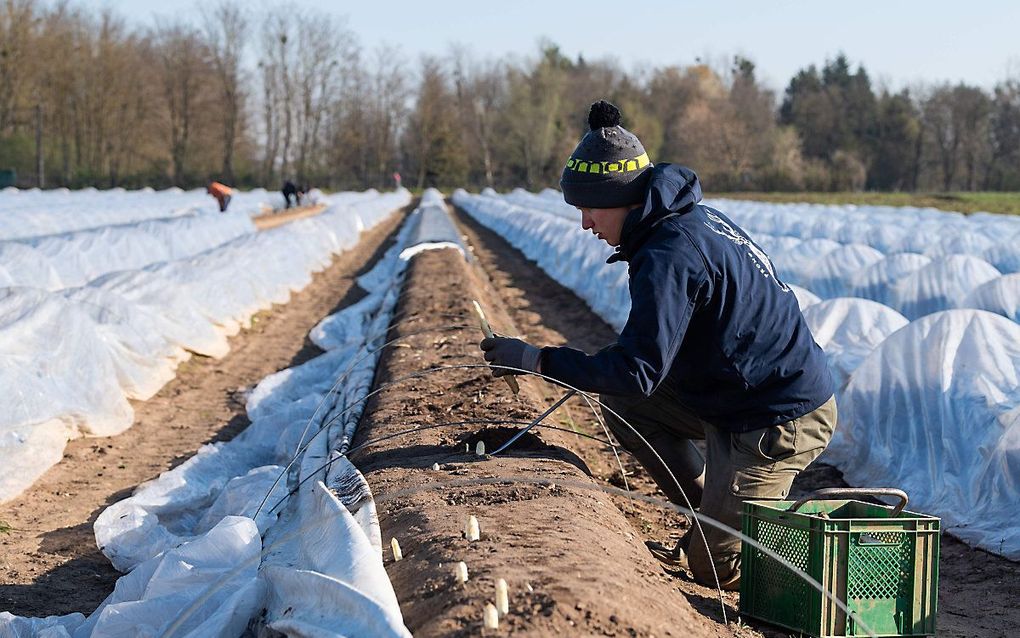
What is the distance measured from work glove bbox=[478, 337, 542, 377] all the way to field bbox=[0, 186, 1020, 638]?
45 centimetres

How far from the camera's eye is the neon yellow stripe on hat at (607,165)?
12.0ft

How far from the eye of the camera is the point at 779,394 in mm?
3727

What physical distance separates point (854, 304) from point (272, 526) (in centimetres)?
537

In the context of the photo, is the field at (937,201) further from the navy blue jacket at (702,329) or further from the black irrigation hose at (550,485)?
the black irrigation hose at (550,485)

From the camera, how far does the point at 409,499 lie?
13.2 feet

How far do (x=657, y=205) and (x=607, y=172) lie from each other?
0.21m

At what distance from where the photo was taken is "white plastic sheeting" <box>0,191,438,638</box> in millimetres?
2955

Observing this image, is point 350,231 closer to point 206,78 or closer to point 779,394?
point 779,394

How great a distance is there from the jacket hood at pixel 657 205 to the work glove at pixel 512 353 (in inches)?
17.9

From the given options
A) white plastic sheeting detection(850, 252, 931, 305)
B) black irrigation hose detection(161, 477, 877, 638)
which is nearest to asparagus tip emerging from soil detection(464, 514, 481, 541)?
black irrigation hose detection(161, 477, 877, 638)

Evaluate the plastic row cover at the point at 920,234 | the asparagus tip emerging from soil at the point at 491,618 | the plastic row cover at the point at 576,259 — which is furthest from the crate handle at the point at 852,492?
the plastic row cover at the point at 920,234

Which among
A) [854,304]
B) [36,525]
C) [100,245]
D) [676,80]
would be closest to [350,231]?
[100,245]

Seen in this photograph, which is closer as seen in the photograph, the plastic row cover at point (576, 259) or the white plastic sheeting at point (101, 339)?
the white plastic sheeting at point (101, 339)

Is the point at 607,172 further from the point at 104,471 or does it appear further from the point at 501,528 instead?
the point at 104,471
